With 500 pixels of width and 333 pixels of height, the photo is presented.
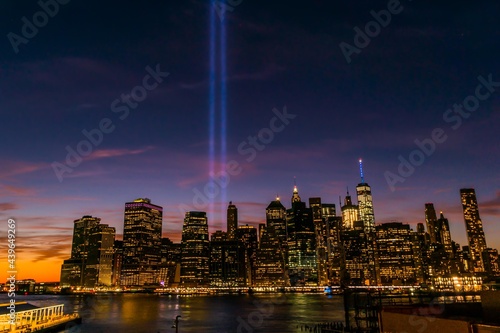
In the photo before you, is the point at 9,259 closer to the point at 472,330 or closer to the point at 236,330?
the point at 472,330

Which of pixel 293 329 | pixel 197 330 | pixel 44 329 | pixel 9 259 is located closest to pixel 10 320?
pixel 44 329

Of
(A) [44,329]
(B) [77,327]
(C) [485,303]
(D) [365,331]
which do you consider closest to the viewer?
(C) [485,303]

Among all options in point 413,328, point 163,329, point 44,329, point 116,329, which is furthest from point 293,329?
point 413,328

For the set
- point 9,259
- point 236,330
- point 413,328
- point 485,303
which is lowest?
point 236,330

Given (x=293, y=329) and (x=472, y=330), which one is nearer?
(x=472, y=330)

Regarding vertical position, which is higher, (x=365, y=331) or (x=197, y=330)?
(x=365, y=331)

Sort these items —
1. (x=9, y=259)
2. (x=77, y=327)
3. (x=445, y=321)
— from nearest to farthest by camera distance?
(x=445, y=321) → (x=9, y=259) → (x=77, y=327)
